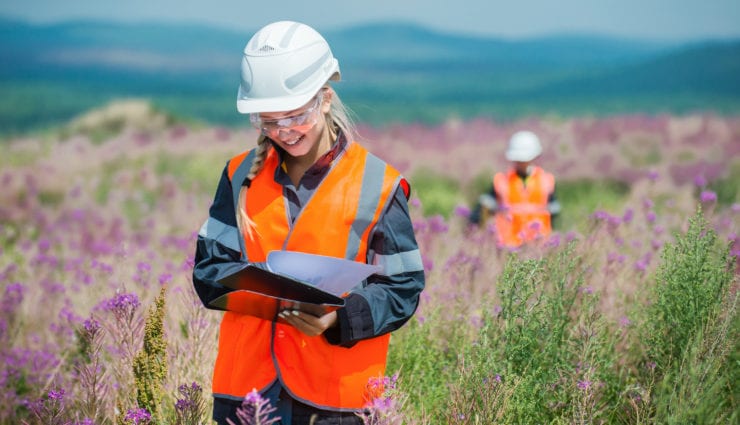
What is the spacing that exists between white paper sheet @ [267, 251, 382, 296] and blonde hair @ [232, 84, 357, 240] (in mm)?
255

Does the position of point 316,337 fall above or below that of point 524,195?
below

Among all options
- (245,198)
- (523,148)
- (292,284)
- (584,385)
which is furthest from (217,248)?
(523,148)

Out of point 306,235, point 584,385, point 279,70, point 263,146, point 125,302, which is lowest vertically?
point 584,385

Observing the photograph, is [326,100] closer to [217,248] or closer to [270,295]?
[217,248]

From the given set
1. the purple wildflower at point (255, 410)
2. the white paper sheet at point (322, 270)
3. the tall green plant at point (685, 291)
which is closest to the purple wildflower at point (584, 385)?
the tall green plant at point (685, 291)

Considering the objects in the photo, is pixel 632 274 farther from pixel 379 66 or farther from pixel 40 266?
pixel 379 66

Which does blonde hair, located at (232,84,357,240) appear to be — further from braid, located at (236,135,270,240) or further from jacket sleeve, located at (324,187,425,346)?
jacket sleeve, located at (324,187,425,346)

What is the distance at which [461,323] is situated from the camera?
417 centimetres

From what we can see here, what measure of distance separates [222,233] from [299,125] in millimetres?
456

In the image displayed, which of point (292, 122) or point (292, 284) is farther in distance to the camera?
point (292, 122)

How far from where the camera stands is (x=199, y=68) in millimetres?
141500

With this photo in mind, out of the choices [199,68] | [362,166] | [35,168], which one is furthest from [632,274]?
[199,68]

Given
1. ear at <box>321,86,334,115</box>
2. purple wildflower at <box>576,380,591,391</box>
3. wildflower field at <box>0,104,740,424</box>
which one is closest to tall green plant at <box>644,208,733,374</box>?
wildflower field at <box>0,104,740,424</box>

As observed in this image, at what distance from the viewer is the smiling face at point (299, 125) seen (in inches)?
103
